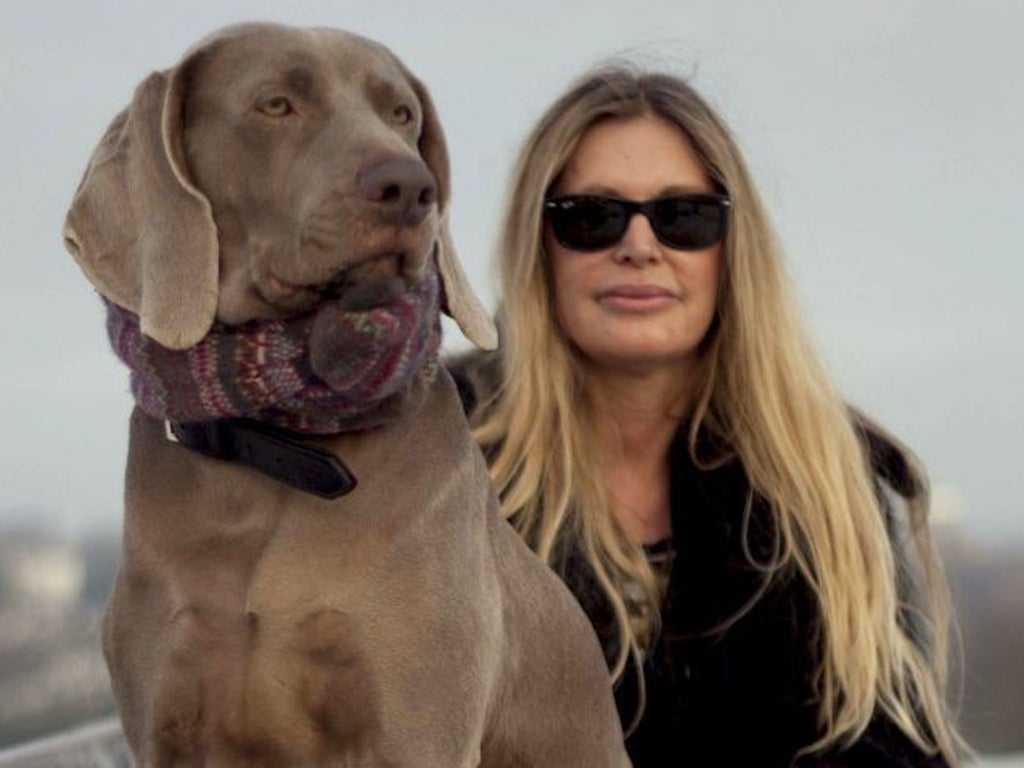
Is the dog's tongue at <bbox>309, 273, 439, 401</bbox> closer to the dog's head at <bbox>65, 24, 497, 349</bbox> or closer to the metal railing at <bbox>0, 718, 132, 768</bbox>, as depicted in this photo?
the dog's head at <bbox>65, 24, 497, 349</bbox>

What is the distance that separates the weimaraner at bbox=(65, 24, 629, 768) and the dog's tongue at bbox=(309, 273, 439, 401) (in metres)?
0.02

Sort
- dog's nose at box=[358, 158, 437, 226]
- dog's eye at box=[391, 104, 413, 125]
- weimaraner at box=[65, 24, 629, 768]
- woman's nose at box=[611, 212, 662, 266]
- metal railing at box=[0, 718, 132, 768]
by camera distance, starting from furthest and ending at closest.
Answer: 1. woman's nose at box=[611, 212, 662, 266]
2. metal railing at box=[0, 718, 132, 768]
3. dog's eye at box=[391, 104, 413, 125]
4. weimaraner at box=[65, 24, 629, 768]
5. dog's nose at box=[358, 158, 437, 226]

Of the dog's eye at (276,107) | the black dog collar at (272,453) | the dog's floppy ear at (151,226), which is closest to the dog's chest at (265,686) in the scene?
the black dog collar at (272,453)

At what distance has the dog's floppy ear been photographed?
2.89 meters

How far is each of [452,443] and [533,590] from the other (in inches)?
15.1

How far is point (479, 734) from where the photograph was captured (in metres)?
3.04

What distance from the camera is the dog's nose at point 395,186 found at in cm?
276

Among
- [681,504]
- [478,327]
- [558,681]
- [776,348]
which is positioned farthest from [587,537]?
[478,327]

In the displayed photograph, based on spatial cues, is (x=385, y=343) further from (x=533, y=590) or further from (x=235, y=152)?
(x=533, y=590)

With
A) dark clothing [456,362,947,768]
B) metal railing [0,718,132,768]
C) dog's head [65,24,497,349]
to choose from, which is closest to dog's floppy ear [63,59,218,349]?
dog's head [65,24,497,349]

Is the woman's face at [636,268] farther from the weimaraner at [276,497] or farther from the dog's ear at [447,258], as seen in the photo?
the weimaraner at [276,497]

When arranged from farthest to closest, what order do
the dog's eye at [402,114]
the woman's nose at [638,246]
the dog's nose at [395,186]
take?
the woman's nose at [638,246] → the dog's eye at [402,114] → the dog's nose at [395,186]

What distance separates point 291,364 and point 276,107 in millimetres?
361

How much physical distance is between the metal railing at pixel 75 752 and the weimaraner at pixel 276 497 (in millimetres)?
1215
